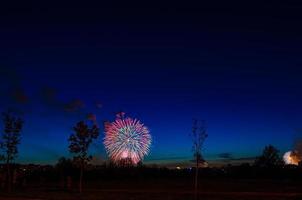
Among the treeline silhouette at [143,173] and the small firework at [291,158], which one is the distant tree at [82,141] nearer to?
the treeline silhouette at [143,173]

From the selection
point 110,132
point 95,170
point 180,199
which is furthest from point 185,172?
point 180,199

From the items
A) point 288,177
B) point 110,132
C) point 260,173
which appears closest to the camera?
point 110,132

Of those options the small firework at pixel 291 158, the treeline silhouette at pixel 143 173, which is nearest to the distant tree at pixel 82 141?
the treeline silhouette at pixel 143 173

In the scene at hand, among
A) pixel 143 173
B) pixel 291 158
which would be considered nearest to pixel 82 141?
pixel 143 173

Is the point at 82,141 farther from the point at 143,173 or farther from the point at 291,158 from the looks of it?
the point at 291,158

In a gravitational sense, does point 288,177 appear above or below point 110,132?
below

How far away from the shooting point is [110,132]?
215 feet

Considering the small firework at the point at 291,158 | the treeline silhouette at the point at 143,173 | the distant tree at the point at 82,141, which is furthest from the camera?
the small firework at the point at 291,158

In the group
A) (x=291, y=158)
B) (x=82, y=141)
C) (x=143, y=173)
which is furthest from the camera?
(x=291, y=158)

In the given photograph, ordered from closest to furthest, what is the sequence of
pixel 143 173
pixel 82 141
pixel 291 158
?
pixel 82 141
pixel 143 173
pixel 291 158

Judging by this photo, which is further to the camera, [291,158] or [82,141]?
[291,158]

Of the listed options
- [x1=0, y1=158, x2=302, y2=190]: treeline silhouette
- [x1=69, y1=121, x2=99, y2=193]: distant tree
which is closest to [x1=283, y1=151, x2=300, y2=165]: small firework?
[x1=0, y1=158, x2=302, y2=190]: treeline silhouette

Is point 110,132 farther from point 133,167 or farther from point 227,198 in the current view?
point 133,167

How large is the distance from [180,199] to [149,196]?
3.65m
